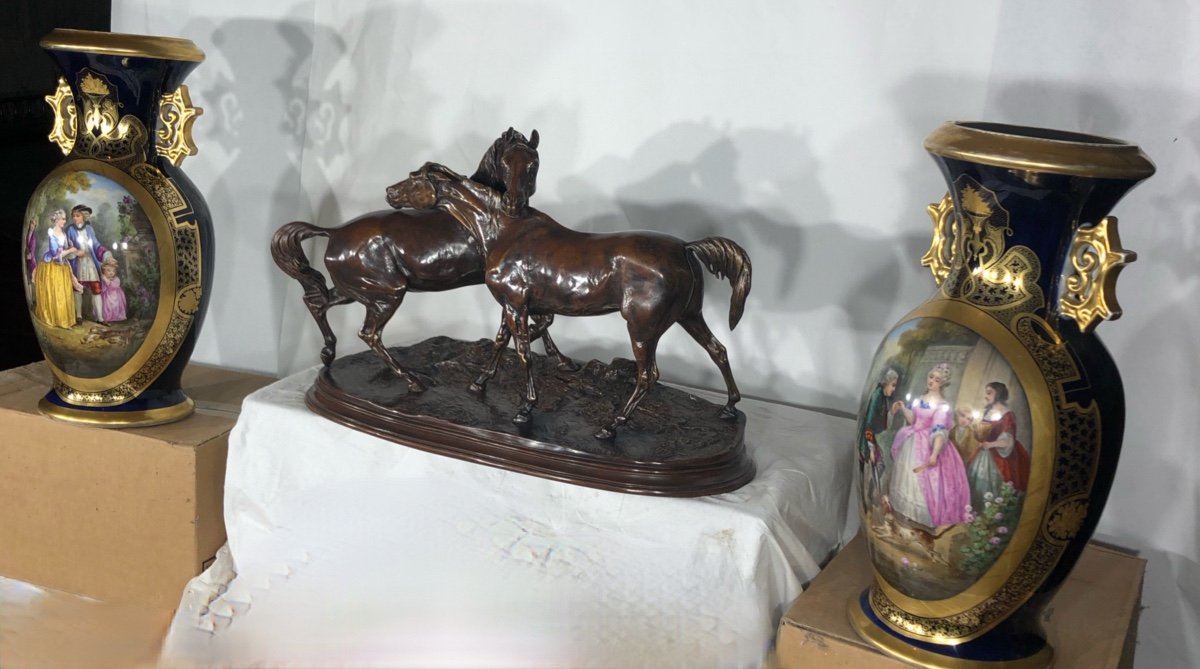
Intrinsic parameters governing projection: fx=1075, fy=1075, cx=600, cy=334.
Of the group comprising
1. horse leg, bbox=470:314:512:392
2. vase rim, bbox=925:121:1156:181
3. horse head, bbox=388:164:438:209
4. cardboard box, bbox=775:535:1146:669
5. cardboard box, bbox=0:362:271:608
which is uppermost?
vase rim, bbox=925:121:1156:181

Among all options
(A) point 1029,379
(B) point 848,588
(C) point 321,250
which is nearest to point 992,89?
(A) point 1029,379

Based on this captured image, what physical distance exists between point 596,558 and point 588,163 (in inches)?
27.9

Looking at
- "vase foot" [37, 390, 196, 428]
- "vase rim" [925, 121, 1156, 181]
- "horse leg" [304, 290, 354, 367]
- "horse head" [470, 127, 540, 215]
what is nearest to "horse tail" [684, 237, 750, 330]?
"horse head" [470, 127, 540, 215]

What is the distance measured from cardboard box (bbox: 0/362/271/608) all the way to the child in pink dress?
179 mm

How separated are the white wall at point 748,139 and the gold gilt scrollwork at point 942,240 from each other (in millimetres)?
428

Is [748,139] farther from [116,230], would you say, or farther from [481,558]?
[116,230]

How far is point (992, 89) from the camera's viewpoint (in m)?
1.49

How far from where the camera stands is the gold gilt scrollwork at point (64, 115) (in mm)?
1527

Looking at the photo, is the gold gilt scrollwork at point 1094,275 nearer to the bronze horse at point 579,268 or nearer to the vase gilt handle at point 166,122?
the bronze horse at point 579,268

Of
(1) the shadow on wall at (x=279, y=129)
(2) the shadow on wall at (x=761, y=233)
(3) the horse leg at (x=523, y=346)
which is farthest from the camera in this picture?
(1) the shadow on wall at (x=279, y=129)

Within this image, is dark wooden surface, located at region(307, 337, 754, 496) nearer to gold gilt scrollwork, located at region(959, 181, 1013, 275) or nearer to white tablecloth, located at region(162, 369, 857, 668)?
white tablecloth, located at region(162, 369, 857, 668)

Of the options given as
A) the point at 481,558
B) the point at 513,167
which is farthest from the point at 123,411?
the point at 513,167

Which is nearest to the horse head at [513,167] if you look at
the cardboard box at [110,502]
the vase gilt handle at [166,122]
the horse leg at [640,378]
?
the horse leg at [640,378]

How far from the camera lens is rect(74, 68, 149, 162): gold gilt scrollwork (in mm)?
1494
